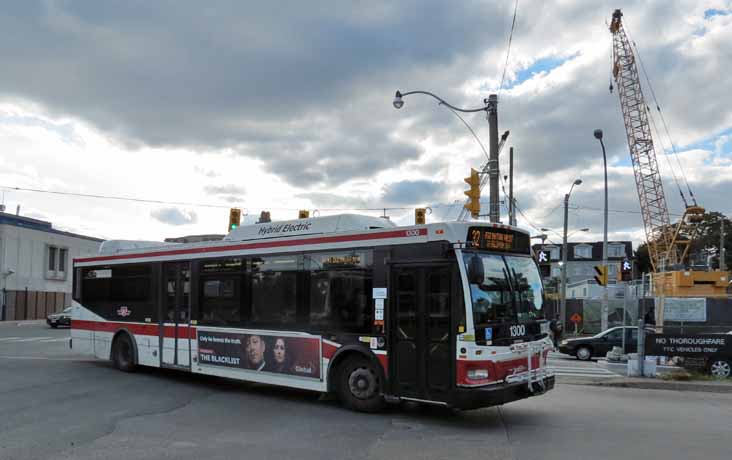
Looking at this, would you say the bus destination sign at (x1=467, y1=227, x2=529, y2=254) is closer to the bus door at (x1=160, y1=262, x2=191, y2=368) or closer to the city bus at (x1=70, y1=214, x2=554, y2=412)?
the city bus at (x1=70, y1=214, x2=554, y2=412)

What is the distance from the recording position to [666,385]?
525 inches

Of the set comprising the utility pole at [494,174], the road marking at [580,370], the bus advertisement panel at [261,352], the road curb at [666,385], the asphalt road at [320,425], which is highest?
the utility pole at [494,174]

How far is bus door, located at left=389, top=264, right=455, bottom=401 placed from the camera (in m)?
8.92

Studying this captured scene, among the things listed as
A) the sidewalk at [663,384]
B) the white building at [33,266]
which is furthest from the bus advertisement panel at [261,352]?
the white building at [33,266]

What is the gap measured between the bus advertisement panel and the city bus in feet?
0.08

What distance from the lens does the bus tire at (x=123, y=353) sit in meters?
14.5

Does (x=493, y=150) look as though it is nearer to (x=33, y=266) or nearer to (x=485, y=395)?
(x=485, y=395)

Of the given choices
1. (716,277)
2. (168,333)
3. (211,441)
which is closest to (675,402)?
(211,441)

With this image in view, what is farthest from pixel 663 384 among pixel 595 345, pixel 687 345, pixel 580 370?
pixel 595 345

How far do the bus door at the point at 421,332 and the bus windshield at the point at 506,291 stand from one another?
44 cm

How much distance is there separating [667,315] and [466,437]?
23.9 m

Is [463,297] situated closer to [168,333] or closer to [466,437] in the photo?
[466,437]

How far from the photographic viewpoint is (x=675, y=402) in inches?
452

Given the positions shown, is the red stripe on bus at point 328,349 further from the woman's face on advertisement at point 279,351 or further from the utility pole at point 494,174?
the utility pole at point 494,174
